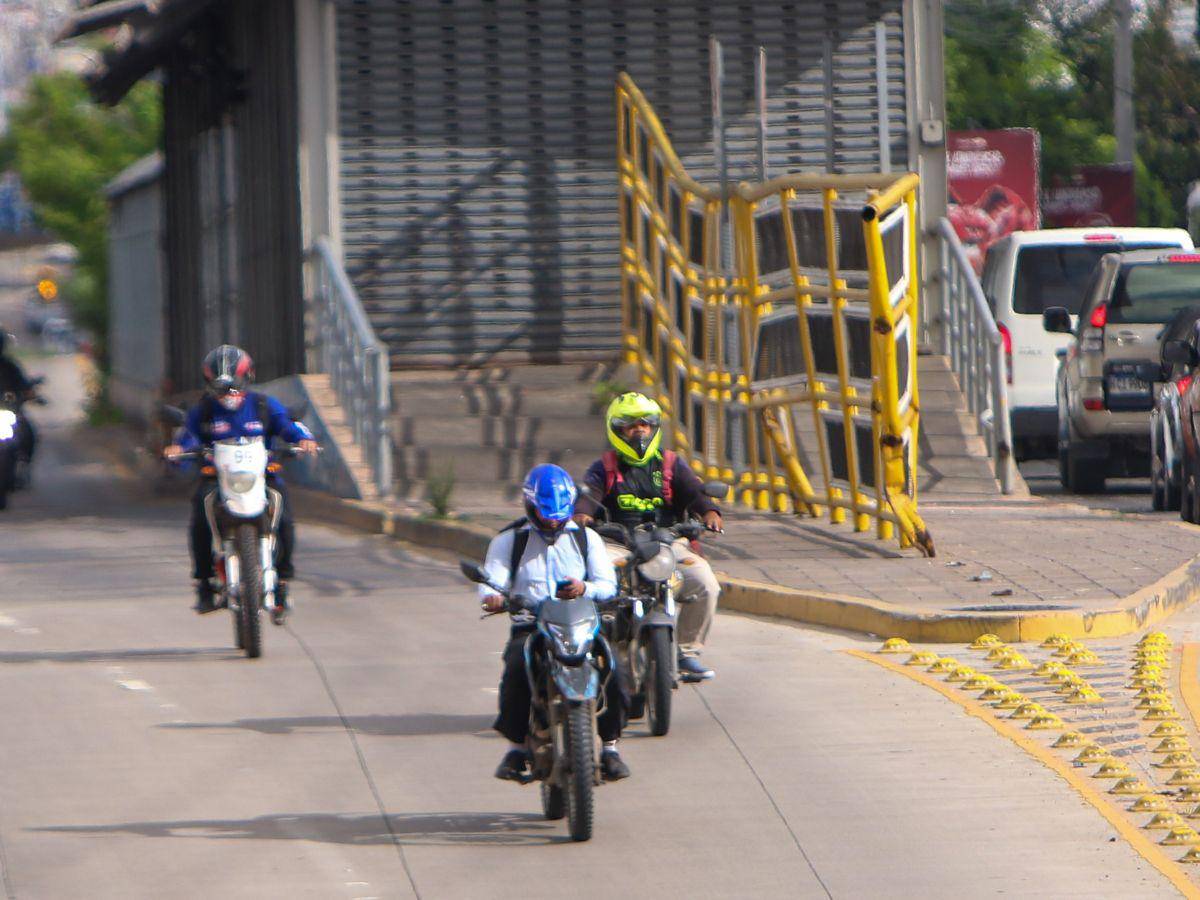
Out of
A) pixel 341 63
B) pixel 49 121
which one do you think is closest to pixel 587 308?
pixel 341 63

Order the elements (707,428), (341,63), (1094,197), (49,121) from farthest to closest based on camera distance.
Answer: (49,121) < (1094,197) < (341,63) < (707,428)

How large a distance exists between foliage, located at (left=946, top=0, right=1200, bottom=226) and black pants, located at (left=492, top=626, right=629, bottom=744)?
3324 centimetres

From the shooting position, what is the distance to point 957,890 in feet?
22.6

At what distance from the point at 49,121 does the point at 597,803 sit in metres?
41.1

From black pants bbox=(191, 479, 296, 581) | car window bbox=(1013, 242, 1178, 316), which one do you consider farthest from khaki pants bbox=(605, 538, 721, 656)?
car window bbox=(1013, 242, 1178, 316)

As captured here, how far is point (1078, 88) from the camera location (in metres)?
44.3

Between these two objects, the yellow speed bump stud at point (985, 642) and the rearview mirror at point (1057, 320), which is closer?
the yellow speed bump stud at point (985, 642)

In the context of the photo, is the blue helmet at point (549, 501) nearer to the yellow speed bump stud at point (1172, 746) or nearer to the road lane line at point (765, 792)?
the road lane line at point (765, 792)

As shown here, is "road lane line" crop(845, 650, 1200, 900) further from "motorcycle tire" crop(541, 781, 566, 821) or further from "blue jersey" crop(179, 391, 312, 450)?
"blue jersey" crop(179, 391, 312, 450)

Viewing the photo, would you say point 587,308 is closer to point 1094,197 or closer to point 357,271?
point 357,271

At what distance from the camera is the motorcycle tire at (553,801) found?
25.3 feet

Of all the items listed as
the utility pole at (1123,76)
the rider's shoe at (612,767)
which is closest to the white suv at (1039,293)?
the rider's shoe at (612,767)

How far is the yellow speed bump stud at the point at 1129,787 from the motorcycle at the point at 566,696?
182cm

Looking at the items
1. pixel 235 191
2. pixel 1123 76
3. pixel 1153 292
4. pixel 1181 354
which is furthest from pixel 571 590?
pixel 1123 76
